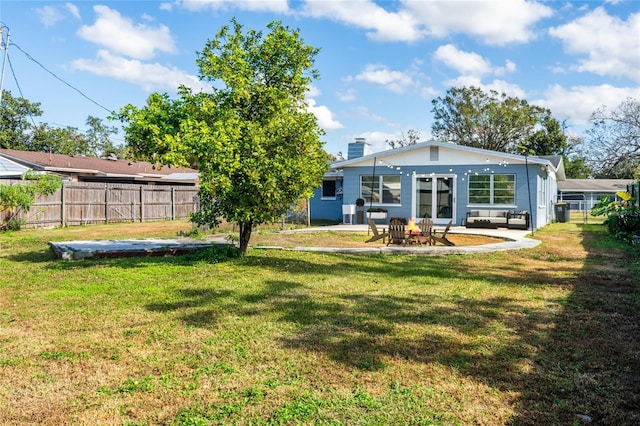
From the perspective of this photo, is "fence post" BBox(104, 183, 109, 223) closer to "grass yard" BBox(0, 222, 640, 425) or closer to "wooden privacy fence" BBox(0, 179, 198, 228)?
"wooden privacy fence" BBox(0, 179, 198, 228)

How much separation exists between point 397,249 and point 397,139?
136 feet

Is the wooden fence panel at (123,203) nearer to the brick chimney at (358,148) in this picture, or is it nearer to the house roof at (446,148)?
the house roof at (446,148)

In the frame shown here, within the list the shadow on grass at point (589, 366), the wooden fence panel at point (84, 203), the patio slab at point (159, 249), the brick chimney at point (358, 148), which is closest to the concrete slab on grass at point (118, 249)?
the patio slab at point (159, 249)

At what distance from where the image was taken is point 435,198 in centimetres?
1938

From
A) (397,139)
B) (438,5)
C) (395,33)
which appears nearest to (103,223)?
(395,33)

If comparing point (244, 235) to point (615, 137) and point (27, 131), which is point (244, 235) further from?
point (27, 131)

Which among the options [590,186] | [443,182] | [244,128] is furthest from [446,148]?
[590,186]

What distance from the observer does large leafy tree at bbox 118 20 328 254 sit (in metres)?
8.15

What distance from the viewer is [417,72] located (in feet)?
93.6

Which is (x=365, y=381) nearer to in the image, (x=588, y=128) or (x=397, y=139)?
(x=588, y=128)

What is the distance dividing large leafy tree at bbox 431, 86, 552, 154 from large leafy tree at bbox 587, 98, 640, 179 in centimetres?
2797

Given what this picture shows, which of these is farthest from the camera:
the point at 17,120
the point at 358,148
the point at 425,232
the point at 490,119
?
the point at 17,120

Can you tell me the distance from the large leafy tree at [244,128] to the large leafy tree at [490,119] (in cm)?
3595

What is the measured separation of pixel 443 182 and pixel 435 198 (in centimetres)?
72
